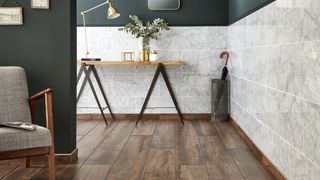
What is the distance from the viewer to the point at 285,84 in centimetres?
316

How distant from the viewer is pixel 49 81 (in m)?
3.82

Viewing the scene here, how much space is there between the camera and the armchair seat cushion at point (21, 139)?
2.88 meters

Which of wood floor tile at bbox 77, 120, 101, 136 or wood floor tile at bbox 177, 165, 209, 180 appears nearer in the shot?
wood floor tile at bbox 177, 165, 209, 180

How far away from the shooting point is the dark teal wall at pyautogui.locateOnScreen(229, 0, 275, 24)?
13.8 ft

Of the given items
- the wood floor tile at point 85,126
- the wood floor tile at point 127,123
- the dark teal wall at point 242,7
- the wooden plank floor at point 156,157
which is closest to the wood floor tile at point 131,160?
the wooden plank floor at point 156,157

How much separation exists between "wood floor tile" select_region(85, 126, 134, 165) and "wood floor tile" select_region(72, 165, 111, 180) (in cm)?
16

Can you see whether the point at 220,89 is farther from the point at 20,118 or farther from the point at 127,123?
the point at 20,118

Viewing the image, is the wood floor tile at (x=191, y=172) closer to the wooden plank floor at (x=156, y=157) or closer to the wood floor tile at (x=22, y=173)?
the wooden plank floor at (x=156, y=157)

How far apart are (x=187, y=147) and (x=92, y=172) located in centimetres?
129

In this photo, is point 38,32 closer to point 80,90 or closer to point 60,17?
point 60,17

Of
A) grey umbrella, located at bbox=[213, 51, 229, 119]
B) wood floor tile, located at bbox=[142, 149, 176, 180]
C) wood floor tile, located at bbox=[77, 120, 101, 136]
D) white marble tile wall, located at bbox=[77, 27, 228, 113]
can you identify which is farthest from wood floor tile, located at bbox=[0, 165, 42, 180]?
grey umbrella, located at bbox=[213, 51, 229, 119]

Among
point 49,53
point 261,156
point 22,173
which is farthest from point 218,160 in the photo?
point 49,53

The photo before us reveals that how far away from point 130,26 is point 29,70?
8.04 feet

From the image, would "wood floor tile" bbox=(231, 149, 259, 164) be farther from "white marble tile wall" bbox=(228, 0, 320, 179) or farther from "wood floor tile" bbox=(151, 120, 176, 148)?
"wood floor tile" bbox=(151, 120, 176, 148)
